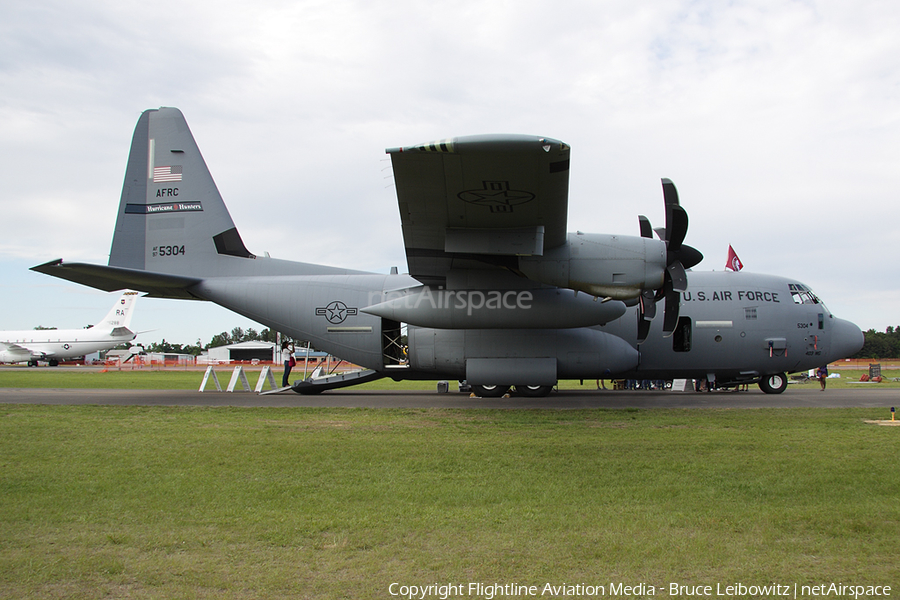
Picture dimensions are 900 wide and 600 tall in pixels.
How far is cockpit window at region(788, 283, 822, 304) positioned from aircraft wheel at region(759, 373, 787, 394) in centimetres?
243

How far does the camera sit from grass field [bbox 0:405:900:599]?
370 centimetres

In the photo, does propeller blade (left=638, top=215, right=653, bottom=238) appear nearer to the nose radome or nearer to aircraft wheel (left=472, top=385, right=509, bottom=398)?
aircraft wheel (left=472, top=385, right=509, bottom=398)

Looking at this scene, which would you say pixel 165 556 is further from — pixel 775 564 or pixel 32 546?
pixel 775 564

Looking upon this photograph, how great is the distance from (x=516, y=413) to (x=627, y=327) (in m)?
5.99

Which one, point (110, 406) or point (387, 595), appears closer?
point (387, 595)

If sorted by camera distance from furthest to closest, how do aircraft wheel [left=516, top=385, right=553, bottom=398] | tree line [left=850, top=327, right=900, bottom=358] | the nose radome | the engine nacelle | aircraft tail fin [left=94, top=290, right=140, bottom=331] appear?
1. tree line [left=850, top=327, right=900, bottom=358]
2. aircraft tail fin [left=94, top=290, right=140, bottom=331]
3. the nose radome
4. aircraft wheel [left=516, top=385, right=553, bottom=398]
5. the engine nacelle

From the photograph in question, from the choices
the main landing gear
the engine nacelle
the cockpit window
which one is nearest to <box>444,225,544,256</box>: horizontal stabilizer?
the engine nacelle

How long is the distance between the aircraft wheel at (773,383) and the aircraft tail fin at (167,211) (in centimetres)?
1706

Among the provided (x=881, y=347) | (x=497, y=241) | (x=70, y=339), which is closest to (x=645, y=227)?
(x=497, y=241)

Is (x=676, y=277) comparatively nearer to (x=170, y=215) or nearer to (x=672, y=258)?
(x=672, y=258)

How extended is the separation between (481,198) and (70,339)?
58393mm

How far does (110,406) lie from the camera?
13.7 meters

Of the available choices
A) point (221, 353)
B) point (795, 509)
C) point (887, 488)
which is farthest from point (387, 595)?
point (221, 353)

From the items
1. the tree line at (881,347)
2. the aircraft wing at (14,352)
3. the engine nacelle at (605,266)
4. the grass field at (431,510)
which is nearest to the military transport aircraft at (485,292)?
the engine nacelle at (605,266)
